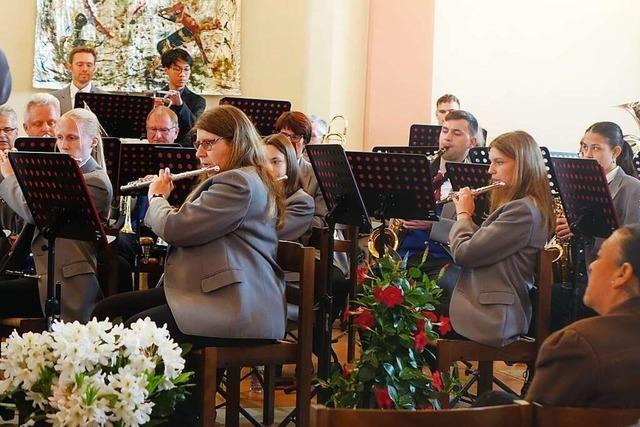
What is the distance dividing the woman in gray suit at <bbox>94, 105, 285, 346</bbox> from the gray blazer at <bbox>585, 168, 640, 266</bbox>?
209cm

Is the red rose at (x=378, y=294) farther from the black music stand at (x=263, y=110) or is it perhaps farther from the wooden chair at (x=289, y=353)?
the black music stand at (x=263, y=110)

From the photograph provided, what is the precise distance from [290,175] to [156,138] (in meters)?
1.61

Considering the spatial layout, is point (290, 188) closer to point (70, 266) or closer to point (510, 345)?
point (70, 266)

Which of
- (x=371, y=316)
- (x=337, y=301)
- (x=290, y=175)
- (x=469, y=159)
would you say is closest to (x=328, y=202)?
(x=290, y=175)

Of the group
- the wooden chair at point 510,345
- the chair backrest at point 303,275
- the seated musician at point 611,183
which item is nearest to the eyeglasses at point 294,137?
the seated musician at point 611,183

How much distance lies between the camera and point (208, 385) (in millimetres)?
3574

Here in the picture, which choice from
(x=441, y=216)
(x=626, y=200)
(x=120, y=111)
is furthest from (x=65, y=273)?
(x=626, y=200)

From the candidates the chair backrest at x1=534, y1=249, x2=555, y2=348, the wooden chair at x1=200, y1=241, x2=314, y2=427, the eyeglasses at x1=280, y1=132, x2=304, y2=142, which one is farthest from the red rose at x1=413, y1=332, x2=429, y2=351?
the eyeglasses at x1=280, y1=132, x2=304, y2=142

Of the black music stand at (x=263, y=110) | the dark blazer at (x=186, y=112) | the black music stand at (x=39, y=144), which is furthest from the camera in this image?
the dark blazer at (x=186, y=112)

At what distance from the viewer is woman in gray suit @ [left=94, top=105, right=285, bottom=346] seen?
→ 11.9 ft

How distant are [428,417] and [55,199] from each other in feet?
8.44

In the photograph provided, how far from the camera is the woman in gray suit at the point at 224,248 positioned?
3639 millimetres

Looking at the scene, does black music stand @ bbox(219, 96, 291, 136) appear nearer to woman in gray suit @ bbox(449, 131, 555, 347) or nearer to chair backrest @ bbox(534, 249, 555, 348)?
woman in gray suit @ bbox(449, 131, 555, 347)

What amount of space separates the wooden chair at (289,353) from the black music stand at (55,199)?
2.40 feet
